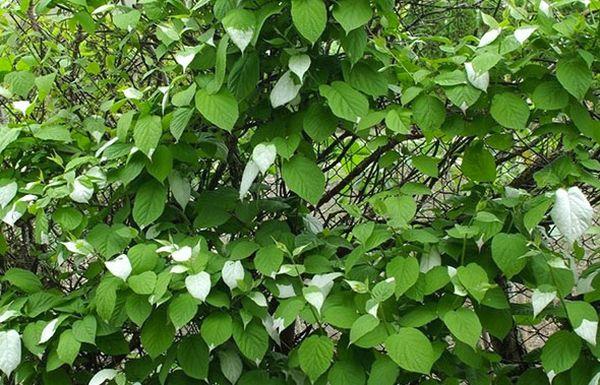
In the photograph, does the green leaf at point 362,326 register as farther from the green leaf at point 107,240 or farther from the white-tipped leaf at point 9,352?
the white-tipped leaf at point 9,352

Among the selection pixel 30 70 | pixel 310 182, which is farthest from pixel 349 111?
pixel 30 70

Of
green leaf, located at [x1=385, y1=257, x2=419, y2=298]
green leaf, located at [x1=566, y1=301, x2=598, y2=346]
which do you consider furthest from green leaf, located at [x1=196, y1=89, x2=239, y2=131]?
green leaf, located at [x1=566, y1=301, x2=598, y2=346]

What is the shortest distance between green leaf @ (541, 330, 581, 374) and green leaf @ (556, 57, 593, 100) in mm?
479

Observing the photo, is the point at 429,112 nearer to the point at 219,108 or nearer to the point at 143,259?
the point at 219,108

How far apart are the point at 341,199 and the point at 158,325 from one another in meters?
0.82

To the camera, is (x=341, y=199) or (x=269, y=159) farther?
(x=341, y=199)

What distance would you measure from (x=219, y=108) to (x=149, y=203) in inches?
11.5

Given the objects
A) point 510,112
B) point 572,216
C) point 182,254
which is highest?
point 510,112

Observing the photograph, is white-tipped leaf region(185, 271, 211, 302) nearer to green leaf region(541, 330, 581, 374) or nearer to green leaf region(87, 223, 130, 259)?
green leaf region(87, 223, 130, 259)

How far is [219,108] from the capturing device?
1.54m

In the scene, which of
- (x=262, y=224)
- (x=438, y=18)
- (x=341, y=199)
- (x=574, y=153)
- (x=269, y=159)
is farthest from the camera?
(x=438, y=18)

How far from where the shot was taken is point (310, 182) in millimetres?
1577

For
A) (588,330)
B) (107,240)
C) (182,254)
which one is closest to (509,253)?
(588,330)

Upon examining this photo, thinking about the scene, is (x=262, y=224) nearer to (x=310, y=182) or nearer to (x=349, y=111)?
(x=310, y=182)
